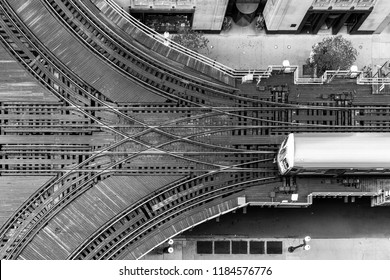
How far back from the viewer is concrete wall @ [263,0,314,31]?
95.9 ft

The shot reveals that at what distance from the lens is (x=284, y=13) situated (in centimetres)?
3036

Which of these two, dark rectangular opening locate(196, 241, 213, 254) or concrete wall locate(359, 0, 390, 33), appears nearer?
concrete wall locate(359, 0, 390, 33)

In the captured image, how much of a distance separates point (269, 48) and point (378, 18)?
760cm

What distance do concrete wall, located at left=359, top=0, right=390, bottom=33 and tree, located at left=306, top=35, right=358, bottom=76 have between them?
2282 millimetres

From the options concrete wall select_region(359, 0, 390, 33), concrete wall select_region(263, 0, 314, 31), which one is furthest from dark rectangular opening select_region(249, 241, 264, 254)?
concrete wall select_region(359, 0, 390, 33)

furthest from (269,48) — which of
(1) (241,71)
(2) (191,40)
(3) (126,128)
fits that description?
(3) (126,128)

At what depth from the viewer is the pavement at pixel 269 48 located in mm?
32750

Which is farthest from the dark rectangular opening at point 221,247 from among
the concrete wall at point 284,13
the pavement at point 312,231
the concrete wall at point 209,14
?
the concrete wall at point 284,13

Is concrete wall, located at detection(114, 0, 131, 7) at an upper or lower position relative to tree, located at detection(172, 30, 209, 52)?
upper

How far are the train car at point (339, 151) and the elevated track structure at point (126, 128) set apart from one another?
338cm

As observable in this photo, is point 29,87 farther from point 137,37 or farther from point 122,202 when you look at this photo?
point 122,202

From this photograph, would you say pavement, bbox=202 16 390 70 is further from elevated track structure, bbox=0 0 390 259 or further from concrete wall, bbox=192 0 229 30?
elevated track structure, bbox=0 0 390 259

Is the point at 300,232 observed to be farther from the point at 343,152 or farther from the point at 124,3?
the point at 124,3

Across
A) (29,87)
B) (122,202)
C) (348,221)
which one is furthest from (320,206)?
(29,87)
